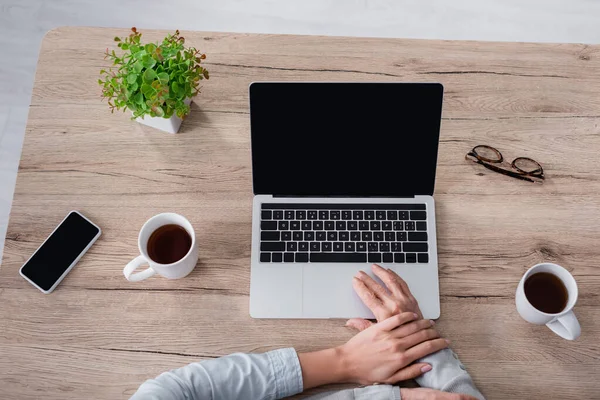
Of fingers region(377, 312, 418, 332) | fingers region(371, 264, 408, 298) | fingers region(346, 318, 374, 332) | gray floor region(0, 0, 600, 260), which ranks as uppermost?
gray floor region(0, 0, 600, 260)

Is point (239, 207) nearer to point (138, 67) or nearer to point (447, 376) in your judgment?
point (138, 67)

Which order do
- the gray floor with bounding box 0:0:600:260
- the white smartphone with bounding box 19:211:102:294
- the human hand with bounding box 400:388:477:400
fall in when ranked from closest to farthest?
the human hand with bounding box 400:388:477:400 < the white smartphone with bounding box 19:211:102:294 < the gray floor with bounding box 0:0:600:260

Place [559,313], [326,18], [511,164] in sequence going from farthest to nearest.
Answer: [326,18], [511,164], [559,313]

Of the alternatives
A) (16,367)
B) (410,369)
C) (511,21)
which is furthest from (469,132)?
(511,21)

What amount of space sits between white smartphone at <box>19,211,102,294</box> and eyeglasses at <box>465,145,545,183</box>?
807 millimetres

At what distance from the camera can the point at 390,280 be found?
1.09 meters

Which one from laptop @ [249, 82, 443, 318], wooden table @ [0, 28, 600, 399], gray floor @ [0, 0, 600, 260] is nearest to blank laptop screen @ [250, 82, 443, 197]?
laptop @ [249, 82, 443, 318]

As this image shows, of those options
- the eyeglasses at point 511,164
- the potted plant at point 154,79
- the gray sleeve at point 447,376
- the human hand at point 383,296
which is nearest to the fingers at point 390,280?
the human hand at point 383,296

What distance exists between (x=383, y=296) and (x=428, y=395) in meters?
0.19

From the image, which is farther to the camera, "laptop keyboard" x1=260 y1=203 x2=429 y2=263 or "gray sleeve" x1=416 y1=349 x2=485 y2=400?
"laptop keyboard" x1=260 y1=203 x2=429 y2=263

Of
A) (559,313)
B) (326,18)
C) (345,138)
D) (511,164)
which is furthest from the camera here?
(326,18)

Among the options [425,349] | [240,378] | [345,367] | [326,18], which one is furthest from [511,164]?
[326,18]

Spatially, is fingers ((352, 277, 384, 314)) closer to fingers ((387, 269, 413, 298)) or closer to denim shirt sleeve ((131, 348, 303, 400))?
fingers ((387, 269, 413, 298))

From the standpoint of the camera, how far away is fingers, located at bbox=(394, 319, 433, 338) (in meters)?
1.06
